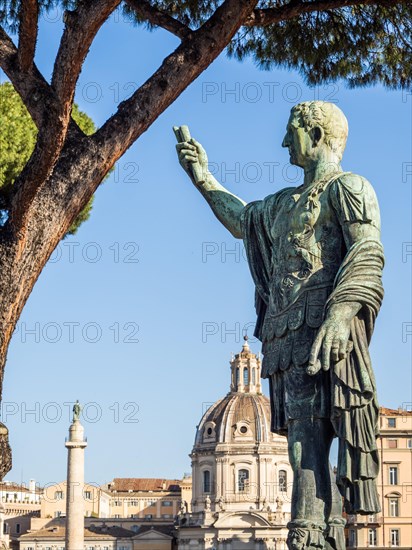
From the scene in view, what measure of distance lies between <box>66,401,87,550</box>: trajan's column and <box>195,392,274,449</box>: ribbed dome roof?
150ft

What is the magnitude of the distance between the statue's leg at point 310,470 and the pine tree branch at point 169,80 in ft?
10.4

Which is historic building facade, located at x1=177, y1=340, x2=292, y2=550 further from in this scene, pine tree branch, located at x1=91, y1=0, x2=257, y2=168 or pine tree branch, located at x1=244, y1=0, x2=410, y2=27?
pine tree branch, located at x1=91, y1=0, x2=257, y2=168

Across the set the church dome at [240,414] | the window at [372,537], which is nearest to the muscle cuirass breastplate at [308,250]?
the window at [372,537]

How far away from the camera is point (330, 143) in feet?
17.7

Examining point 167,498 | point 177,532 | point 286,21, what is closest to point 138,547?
point 177,532

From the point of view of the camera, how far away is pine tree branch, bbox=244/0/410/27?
28.1 ft

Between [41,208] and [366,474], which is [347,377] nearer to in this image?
[366,474]

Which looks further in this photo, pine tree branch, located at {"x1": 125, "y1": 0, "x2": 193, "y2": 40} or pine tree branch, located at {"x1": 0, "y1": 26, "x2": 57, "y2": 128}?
pine tree branch, located at {"x1": 125, "y1": 0, "x2": 193, "y2": 40}

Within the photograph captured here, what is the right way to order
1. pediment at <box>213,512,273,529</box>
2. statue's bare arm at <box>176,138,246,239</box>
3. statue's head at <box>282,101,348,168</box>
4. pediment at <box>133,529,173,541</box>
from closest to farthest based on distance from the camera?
1. statue's head at <box>282,101,348,168</box>
2. statue's bare arm at <box>176,138,246,239</box>
3. pediment at <box>133,529,173,541</box>
4. pediment at <box>213,512,273,529</box>

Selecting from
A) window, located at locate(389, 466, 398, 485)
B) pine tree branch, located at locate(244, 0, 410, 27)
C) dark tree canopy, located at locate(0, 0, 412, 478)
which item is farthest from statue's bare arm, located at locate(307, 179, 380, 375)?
window, located at locate(389, 466, 398, 485)

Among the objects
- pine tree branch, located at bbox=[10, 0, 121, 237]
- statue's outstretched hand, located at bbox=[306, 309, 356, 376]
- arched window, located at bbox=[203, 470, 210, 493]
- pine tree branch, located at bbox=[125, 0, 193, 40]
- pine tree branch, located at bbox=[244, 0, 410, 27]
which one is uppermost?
arched window, located at bbox=[203, 470, 210, 493]

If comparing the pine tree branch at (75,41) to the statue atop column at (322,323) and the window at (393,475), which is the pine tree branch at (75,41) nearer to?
the statue atop column at (322,323)

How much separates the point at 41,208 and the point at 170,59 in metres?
1.29

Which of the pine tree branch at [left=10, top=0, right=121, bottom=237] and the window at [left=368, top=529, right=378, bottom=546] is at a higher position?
the pine tree branch at [left=10, top=0, right=121, bottom=237]
